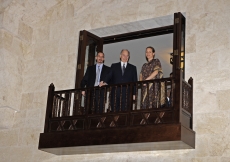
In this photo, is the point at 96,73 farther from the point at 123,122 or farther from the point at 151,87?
the point at 123,122

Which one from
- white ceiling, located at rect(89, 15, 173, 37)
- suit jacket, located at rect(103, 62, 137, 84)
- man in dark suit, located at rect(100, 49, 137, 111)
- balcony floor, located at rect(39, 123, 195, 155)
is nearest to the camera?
balcony floor, located at rect(39, 123, 195, 155)

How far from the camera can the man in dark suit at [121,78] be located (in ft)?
26.0

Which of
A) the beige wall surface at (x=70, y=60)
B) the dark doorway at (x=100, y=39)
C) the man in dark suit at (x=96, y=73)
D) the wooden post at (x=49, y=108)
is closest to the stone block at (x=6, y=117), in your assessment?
the beige wall surface at (x=70, y=60)

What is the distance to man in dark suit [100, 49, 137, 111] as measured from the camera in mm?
7934

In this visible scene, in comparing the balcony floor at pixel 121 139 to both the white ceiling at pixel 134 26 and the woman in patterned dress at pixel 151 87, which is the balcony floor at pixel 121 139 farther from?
the white ceiling at pixel 134 26

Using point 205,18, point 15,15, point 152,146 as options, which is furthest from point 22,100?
point 205,18

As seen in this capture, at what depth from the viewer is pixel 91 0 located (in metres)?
9.61

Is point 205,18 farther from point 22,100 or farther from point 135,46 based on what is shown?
point 22,100

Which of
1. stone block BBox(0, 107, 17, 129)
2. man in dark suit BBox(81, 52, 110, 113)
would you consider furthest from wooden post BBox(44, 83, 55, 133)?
stone block BBox(0, 107, 17, 129)

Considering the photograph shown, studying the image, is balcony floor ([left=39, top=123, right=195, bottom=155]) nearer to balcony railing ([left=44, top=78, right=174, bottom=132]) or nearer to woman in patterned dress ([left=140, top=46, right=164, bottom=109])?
balcony railing ([left=44, top=78, right=174, bottom=132])

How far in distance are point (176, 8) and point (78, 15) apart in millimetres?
2079

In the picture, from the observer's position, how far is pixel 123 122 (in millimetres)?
7668

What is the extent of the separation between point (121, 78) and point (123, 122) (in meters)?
0.94

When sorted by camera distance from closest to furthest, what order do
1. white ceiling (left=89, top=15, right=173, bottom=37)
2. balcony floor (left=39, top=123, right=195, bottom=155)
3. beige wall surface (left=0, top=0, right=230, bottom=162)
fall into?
balcony floor (left=39, top=123, right=195, bottom=155)
beige wall surface (left=0, top=0, right=230, bottom=162)
white ceiling (left=89, top=15, right=173, bottom=37)
